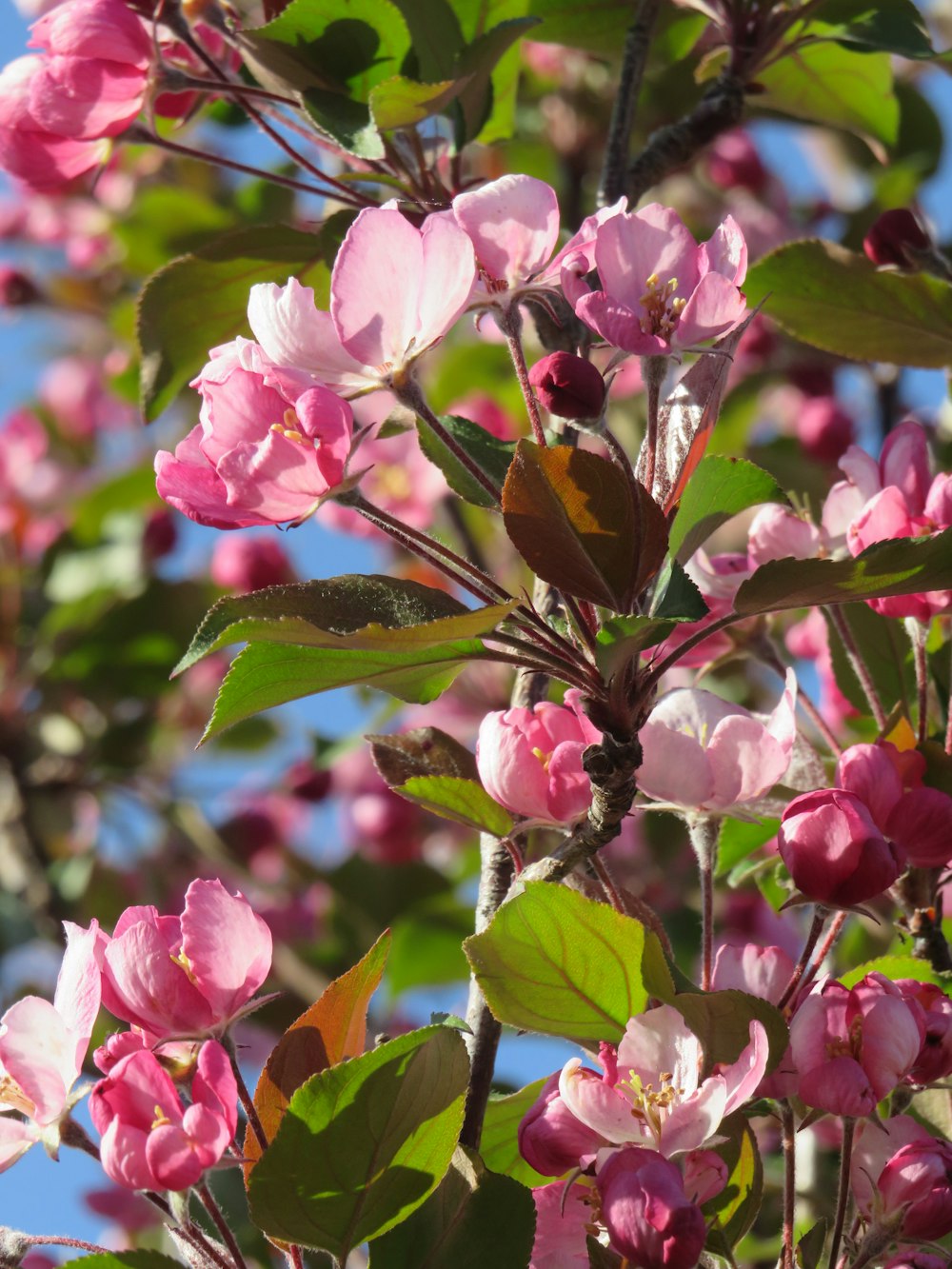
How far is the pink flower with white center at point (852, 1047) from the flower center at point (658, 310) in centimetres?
45

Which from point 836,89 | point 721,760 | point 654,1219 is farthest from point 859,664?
point 836,89

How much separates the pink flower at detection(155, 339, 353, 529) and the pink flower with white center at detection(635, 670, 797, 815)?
296 mm

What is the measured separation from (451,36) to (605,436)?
2.15 feet

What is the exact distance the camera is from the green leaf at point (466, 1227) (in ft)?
3.18

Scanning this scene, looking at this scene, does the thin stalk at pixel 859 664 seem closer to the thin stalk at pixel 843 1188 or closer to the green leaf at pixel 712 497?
the green leaf at pixel 712 497

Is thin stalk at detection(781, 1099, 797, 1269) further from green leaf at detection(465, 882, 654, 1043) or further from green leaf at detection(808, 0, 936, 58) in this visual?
green leaf at detection(808, 0, 936, 58)

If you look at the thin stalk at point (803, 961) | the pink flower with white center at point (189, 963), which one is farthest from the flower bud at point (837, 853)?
the pink flower with white center at point (189, 963)

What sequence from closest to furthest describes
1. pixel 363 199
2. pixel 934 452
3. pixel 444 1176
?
pixel 444 1176 < pixel 363 199 < pixel 934 452

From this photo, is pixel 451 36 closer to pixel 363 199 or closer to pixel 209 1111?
pixel 363 199

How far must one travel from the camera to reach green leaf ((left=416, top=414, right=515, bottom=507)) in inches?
42.3

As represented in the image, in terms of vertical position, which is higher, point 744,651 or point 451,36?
point 451,36

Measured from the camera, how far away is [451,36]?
153 centimetres

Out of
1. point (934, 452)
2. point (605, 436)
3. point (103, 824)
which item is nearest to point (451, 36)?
point (605, 436)

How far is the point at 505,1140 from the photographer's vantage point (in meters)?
1.19
